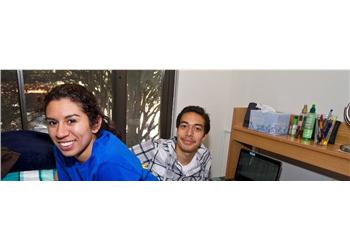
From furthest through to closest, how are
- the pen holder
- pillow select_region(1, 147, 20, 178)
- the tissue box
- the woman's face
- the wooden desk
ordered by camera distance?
1. the tissue box
2. the pen holder
3. the wooden desk
4. pillow select_region(1, 147, 20, 178)
5. the woman's face

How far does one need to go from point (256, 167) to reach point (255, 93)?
1.22 ft

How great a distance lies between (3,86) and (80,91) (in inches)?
11.8

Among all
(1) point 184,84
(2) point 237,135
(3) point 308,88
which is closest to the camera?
(1) point 184,84

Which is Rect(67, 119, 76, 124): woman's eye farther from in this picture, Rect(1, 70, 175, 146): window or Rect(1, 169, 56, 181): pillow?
Rect(1, 169, 56, 181): pillow

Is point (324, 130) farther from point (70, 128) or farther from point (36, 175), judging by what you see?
point (36, 175)

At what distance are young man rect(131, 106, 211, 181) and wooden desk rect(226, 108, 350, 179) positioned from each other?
298 millimetres

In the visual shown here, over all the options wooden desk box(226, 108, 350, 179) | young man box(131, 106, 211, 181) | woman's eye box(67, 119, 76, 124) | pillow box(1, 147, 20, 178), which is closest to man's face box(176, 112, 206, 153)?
young man box(131, 106, 211, 181)

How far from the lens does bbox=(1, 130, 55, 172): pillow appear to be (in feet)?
2.47

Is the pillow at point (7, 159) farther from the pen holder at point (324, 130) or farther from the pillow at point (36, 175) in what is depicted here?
the pen holder at point (324, 130)

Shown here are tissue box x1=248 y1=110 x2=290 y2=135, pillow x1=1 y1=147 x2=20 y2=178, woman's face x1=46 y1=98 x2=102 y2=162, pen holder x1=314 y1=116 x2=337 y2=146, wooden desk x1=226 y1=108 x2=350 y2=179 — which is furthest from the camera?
tissue box x1=248 y1=110 x2=290 y2=135
